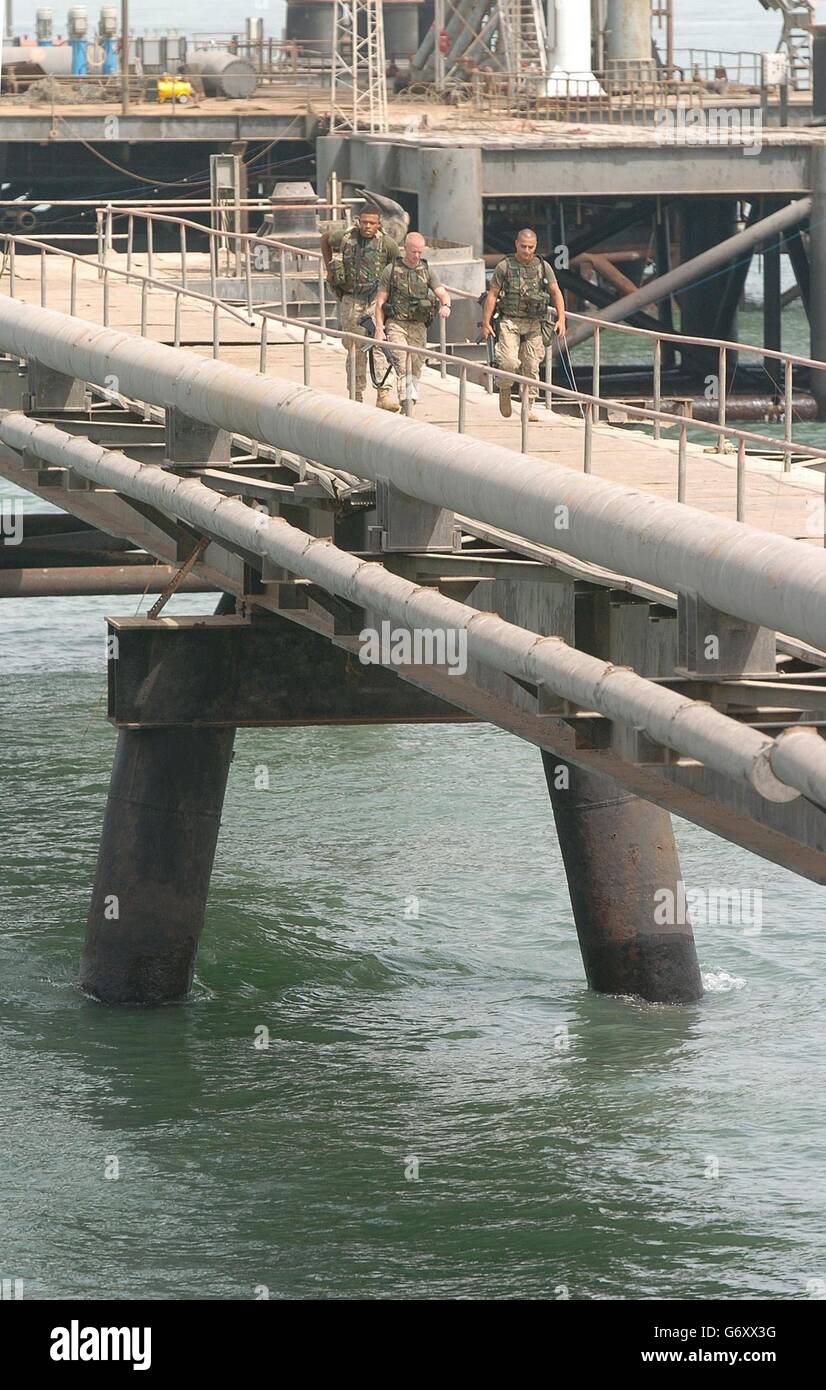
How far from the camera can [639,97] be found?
2537 inches

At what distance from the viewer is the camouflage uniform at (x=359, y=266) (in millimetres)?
19984

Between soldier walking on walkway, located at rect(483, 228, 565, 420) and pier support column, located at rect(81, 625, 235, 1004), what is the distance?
14.3 feet

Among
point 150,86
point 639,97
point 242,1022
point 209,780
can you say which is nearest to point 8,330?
point 209,780

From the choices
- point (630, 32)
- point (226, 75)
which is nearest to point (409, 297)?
point (630, 32)

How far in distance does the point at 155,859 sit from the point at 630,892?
4.30 metres

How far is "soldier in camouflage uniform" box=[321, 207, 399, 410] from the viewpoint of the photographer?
65.4 ft

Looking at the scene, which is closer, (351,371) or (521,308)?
(521,308)

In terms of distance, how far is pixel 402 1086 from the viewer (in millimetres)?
20250

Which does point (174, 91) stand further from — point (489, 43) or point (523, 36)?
point (489, 43)

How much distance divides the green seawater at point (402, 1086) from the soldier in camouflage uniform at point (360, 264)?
575 centimetres

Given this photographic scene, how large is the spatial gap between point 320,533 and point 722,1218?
5799 millimetres

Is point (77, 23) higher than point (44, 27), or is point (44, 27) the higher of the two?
point (44, 27)

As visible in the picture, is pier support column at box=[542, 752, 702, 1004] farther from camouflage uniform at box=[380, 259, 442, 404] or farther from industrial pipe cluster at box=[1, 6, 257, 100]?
industrial pipe cluster at box=[1, 6, 257, 100]

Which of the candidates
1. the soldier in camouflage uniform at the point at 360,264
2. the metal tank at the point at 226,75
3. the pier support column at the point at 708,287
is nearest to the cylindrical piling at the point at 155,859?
the soldier in camouflage uniform at the point at 360,264
